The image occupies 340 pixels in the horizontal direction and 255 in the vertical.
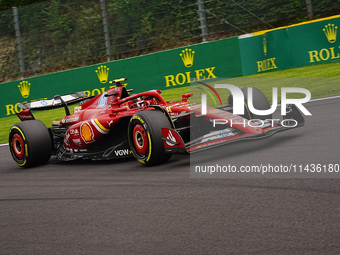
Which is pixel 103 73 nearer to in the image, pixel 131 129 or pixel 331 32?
pixel 331 32

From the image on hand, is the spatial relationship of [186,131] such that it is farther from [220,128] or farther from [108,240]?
[108,240]

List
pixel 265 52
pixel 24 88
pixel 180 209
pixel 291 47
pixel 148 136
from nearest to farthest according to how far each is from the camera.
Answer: pixel 180 209
pixel 148 136
pixel 291 47
pixel 265 52
pixel 24 88

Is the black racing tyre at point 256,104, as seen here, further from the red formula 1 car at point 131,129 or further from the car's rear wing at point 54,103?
the car's rear wing at point 54,103

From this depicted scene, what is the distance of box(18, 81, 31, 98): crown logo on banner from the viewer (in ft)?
48.8

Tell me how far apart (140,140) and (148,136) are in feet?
1.01

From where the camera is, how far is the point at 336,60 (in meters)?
13.7

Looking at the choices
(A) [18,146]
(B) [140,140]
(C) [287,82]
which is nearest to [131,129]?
(B) [140,140]

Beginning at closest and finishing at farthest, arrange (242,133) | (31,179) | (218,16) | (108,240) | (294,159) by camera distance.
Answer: (108,240)
(294,159)
(242,133)
(31,179)
(218,16)

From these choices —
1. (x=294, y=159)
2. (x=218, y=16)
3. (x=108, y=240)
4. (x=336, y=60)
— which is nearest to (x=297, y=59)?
(x=336, y=60)

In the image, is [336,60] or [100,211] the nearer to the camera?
[100,211]

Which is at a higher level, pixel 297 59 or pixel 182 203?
pixel 297 59

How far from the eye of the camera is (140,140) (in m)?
6.75

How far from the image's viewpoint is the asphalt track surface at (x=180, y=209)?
3797 mm

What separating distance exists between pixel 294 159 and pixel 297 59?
8.57 metres
